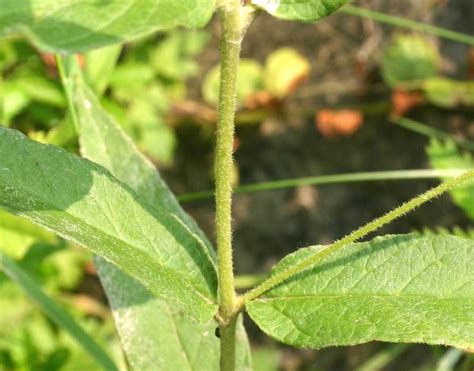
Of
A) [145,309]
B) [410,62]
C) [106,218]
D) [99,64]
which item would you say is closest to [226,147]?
[106,218]

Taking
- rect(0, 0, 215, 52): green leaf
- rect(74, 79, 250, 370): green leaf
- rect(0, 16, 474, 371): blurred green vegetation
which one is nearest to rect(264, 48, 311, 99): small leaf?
rect(0, 16, 474, 371): blurred green vegetation

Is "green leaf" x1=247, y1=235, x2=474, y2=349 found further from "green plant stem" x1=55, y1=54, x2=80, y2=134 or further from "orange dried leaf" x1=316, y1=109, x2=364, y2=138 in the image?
"orange dried leaf" x1=316, y1=109, x2=364, y2=138

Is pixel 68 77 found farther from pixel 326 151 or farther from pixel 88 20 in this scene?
pixel 326 151

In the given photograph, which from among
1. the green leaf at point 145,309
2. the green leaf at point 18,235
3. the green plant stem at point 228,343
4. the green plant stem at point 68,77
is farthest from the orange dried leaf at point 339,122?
the green plant stem at point 228,343

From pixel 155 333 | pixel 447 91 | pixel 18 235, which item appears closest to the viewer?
pixel 155 333

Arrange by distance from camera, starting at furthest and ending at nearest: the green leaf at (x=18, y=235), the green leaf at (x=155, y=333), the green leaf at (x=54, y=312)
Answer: the green leaf at (x=18, y=235)
the green leaf at (x=54, y=312)
the green leaf at (x=155, y=333)

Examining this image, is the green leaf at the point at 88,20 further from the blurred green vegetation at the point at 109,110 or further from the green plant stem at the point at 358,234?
the blurred green vegetation at the point at 109,110

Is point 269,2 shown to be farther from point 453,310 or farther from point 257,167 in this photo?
point 257,167
